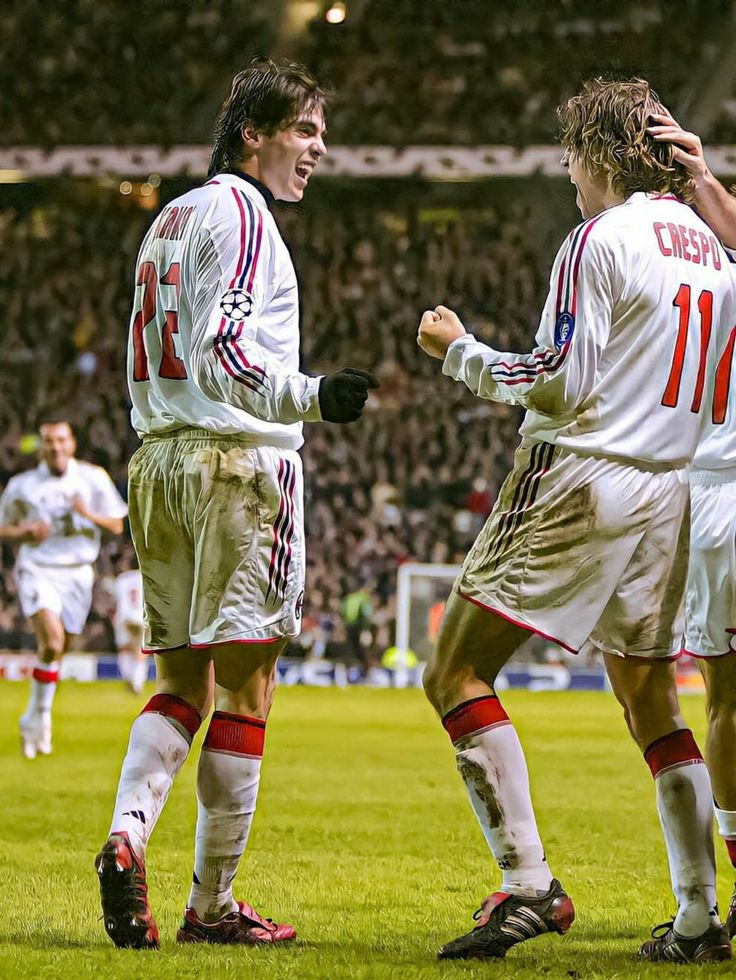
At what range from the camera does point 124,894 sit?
3.54m

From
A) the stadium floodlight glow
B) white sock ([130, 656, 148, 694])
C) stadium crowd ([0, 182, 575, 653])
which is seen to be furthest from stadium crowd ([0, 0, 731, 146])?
white sock ([130, 656, 148, 694])

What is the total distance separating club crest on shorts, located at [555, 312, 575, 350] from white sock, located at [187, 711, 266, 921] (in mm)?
1284

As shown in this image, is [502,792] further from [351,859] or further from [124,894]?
[351,859]

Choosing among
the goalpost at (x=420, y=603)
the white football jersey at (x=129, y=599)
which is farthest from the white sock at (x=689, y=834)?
the goalpost at (x=420, y=603)

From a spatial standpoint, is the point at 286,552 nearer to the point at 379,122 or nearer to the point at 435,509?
the point at 435,509

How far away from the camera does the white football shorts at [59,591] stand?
9781 mm

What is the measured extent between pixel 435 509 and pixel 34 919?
1616 cm

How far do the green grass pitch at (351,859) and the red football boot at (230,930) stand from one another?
6 cm

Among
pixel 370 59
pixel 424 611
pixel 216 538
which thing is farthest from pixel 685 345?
pixel 370 59

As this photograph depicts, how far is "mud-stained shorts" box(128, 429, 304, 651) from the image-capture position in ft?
12.0

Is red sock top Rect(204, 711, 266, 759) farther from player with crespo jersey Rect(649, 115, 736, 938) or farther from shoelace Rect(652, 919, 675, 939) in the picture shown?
player with crespo jersey Rect(649, 115, 736, 938)

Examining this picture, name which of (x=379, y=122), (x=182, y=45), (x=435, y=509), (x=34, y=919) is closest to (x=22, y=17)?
(x=182, y=45)

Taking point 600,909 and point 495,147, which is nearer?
point 600,909

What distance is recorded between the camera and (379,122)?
21.3 m
